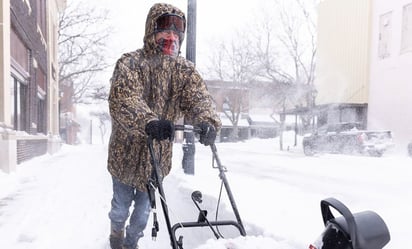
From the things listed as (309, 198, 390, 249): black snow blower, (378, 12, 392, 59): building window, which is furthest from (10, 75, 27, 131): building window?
(378, 12, 392, 59): building window

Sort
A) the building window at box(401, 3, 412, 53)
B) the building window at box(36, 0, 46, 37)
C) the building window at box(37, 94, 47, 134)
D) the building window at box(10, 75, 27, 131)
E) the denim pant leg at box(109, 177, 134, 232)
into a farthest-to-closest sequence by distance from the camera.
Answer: the building window at box(401, 3, 412, 53) → the building window at box(37, 94, 47, 134) → the building window at box(36, 0, 46, 37) → the building window at box(10, 75, 27, 131) → the denim pant leg at box(109, 177, 134, 232)

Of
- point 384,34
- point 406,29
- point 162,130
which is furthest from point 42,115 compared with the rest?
point 384,34

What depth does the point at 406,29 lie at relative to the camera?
61.7 feet

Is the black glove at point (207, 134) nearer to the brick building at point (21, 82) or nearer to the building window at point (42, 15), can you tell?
the brick building at point (21, 82)

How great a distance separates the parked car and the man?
46.3ft

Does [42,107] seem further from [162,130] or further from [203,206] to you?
[162,130]

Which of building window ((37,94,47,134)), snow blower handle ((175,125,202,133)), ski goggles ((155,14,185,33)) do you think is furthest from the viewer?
building window ((37,94,47,134))

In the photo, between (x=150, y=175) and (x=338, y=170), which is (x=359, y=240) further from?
(x=338, y=170)

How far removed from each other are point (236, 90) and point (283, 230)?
4083 centimetres

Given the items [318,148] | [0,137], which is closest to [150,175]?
[0,137]

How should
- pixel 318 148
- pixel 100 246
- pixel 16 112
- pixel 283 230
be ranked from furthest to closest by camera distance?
pixel 318 148
pixel 16 112
pixel 100 246
pixel 283 230

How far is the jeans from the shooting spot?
305 cm

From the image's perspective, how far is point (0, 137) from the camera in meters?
7.48

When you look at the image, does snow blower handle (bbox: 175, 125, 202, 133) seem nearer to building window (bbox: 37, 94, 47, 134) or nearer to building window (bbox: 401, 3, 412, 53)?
building window (bbox: 37, 94, 47, 134)
